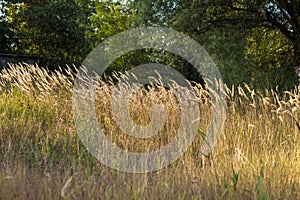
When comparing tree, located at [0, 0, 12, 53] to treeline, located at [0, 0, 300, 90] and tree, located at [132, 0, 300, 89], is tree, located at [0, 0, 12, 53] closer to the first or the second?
treeline, located at [0, 0, 300, 90]

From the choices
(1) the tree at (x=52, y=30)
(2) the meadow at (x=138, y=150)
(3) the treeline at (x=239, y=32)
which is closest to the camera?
(2) the meadow at (x=138, y=150)

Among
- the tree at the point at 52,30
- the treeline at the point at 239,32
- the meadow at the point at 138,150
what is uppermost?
the tree at the point at 52,30

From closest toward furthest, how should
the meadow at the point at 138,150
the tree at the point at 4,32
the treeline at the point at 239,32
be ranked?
1. the meadow at the point at 138,150
2. the treeline at the point at 239,32
3. the tree at the point at 4,32

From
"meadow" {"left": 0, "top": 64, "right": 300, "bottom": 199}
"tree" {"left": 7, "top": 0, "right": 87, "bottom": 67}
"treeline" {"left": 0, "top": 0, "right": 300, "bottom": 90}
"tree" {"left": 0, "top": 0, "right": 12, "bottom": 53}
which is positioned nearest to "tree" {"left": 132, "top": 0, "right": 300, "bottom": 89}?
"treeline" {"left": 0, "top": 0, "right": 300, "bottom": 90}

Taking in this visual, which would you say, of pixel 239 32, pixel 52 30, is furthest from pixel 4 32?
pixel 239 32

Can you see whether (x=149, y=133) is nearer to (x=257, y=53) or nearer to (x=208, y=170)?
(x=208, y=170)

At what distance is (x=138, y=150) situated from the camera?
3635 millimetres

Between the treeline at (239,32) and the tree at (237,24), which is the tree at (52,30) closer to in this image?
the treeline at (239,32)

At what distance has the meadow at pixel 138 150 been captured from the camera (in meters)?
2.57

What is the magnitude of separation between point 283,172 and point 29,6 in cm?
1464

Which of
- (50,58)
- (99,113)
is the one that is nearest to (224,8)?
(99,113)

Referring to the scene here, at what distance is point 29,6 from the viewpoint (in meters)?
15.7

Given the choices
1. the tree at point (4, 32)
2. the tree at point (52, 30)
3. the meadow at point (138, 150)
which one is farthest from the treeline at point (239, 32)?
the tree at point (4, 32)

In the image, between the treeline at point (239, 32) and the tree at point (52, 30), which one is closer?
the treeline at point (239, 32)
